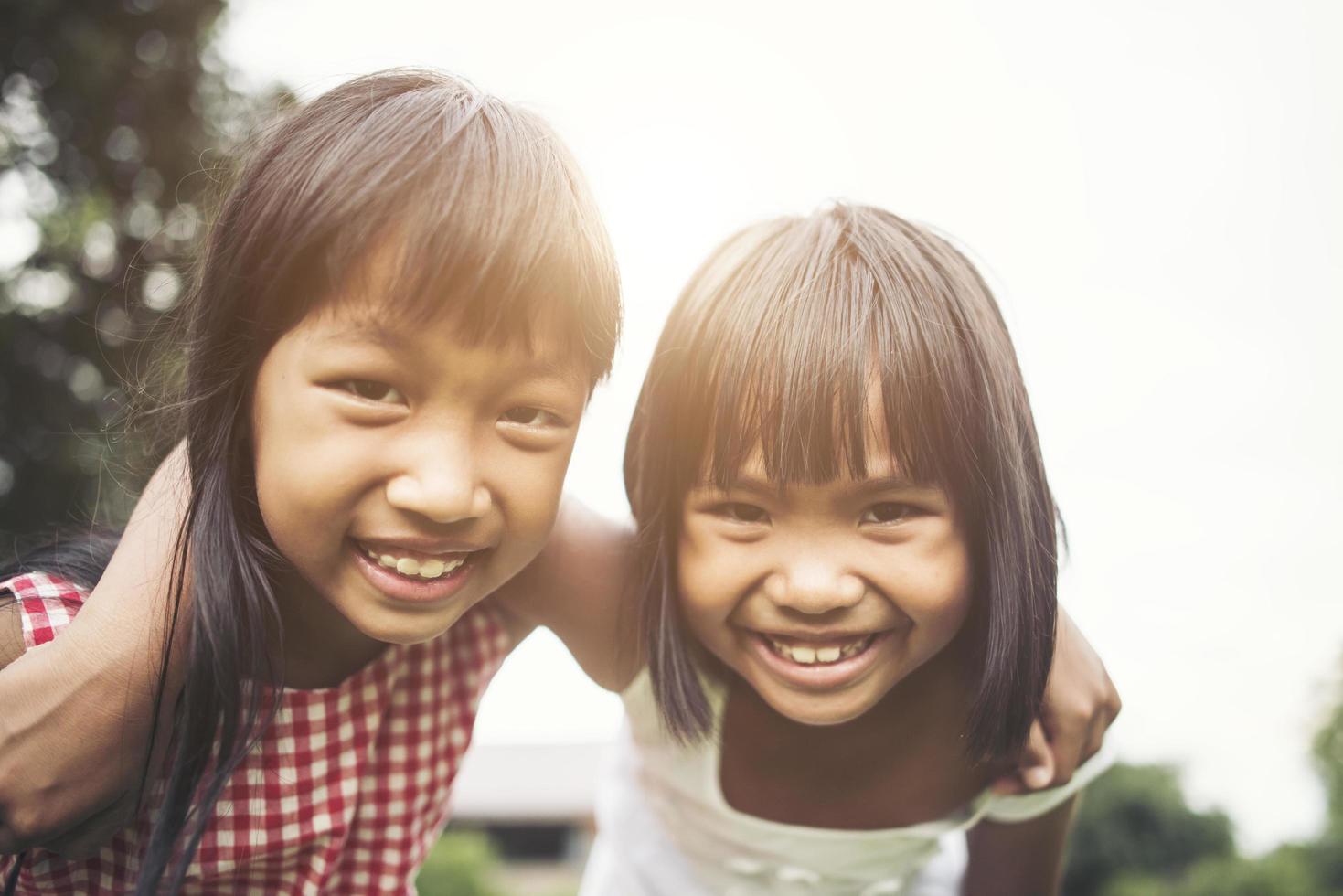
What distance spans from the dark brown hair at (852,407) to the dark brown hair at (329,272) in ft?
0.58

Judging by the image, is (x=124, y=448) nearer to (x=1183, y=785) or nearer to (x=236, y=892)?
(x=236, y=892)

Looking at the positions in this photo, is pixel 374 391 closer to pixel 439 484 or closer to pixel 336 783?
pixel 439 484

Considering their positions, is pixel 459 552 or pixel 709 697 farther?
pixel 709 697

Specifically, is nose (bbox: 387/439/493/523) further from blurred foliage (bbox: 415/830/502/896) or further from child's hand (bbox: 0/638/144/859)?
blurred foliage (bbox: 415/830/502/896)

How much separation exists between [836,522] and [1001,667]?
1.18 ft

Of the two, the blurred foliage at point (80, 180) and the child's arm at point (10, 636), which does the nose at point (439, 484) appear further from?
the blurred foliage at point (80, 180)

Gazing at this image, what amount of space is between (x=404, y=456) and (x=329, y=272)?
0.22 meters

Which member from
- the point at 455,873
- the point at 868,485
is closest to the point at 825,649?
the point at 868,485

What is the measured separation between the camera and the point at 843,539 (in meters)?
1.34

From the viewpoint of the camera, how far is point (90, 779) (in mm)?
1282

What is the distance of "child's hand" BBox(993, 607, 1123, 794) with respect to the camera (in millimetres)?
1646

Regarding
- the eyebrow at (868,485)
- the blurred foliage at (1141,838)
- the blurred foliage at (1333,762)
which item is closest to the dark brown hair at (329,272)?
the eyebrow at (868,485)

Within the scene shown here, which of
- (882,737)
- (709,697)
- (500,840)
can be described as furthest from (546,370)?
(500,840)

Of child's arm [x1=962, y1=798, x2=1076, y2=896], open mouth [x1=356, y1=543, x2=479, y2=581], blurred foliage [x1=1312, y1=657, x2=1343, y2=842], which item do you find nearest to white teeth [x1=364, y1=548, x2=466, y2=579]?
open mouth [x1=356, y1=543, x2=479, y2=581]
